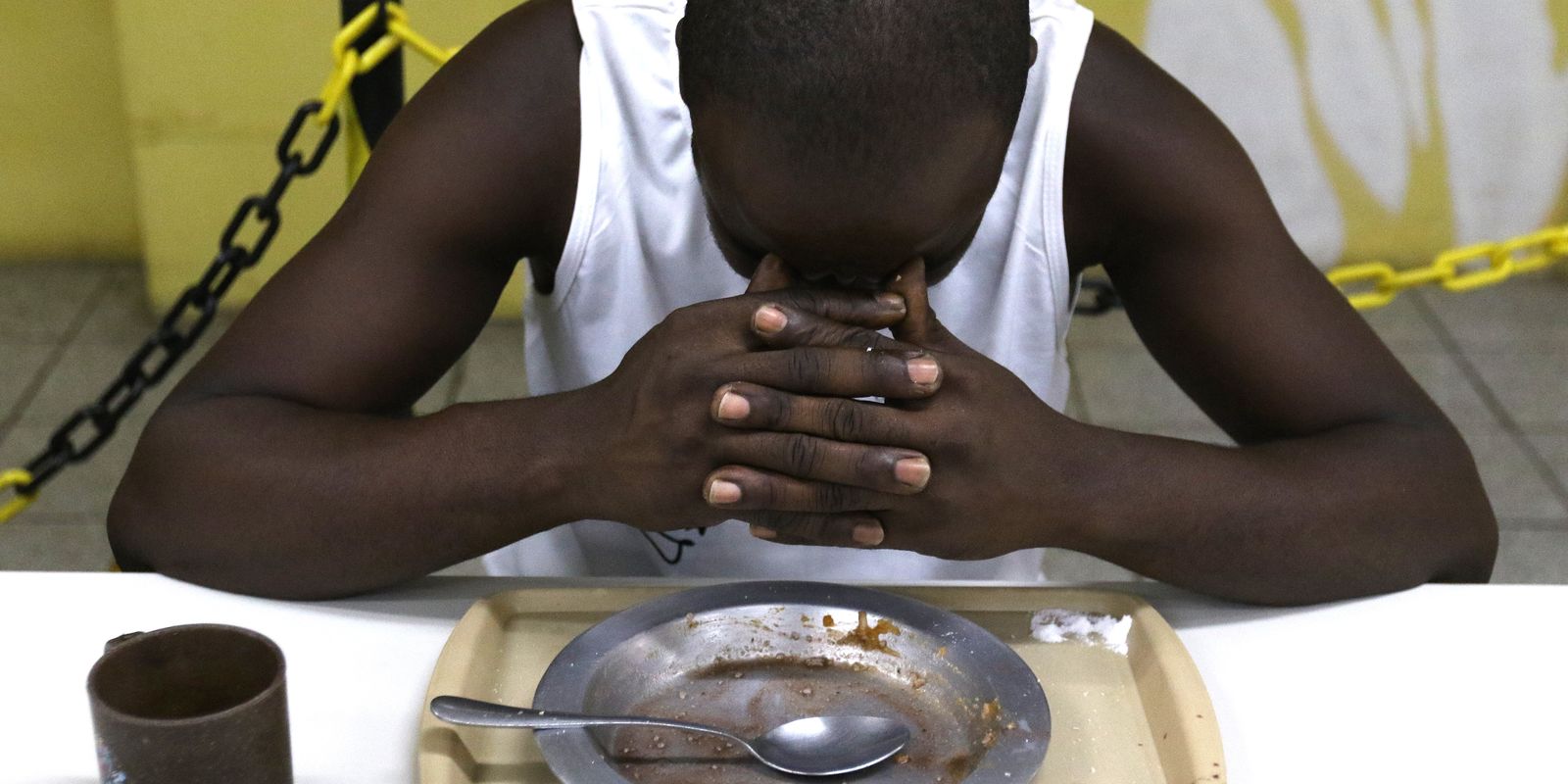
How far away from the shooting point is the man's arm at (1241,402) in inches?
46.9

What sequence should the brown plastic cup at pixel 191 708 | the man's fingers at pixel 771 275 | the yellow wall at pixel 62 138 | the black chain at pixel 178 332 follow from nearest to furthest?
the brown plastic cup at pixel 191 708, the man's fingers at pixel 771 275, the black chain at pixel 178 332, the yellow wall at pixel 62 138

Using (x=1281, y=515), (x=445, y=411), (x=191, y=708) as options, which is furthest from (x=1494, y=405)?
(x=191, y=708)

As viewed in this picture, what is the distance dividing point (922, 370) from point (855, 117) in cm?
18

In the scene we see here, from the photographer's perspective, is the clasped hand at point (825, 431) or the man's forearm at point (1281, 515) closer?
the clasped hand at point (825, 431)

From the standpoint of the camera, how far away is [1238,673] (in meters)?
1.12

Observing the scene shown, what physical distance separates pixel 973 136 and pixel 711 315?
0.23 meters

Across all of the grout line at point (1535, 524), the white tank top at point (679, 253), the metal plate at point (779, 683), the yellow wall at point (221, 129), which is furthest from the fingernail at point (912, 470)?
the yellow wall at point (221, 129)

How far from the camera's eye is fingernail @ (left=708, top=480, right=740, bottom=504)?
3.58 feet

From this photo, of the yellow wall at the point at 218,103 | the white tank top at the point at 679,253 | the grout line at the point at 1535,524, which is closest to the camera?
the white tank top at the point at 679,253

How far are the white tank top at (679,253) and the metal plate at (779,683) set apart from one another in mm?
362

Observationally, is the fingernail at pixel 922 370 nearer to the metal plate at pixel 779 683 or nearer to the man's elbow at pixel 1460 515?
the metal plate at pixel 779 683

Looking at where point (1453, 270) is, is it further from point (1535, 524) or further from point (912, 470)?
point (912, 470)

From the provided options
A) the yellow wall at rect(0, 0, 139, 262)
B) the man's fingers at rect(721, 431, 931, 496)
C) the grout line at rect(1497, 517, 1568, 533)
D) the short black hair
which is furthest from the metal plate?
the yellow wall at rect(0, 0, 139, 262)

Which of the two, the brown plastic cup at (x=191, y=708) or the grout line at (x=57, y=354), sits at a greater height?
the brown plastic cup at (x=191, y=708)
